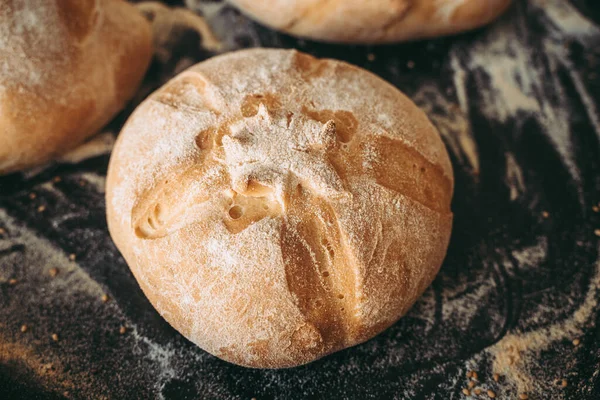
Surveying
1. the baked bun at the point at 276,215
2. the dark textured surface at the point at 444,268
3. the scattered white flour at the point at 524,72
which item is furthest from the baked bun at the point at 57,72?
the scattered white flour at the point at 524,72

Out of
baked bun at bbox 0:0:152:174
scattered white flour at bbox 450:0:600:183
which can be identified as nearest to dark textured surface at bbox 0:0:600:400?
scattered white flour at bbox 450:0:600:183

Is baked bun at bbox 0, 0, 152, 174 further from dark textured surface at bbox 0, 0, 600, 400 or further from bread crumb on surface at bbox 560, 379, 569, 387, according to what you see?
bread crumb on surface at bbox 560, 379, 569, 387

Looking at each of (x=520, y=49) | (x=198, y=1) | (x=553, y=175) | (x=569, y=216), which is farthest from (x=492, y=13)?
(x=198, y=1)

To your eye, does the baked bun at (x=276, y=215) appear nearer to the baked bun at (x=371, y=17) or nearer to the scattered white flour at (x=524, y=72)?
the baked bun at (x=371, y=17)

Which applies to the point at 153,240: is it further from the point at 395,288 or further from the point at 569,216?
the point at 569,216

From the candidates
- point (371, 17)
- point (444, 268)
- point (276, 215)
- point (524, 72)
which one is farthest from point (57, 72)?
point (524, 72)
